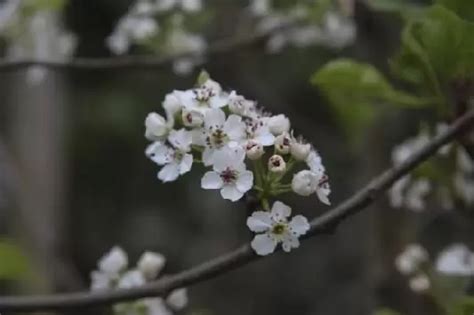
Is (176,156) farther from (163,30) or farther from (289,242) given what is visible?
(163,30)

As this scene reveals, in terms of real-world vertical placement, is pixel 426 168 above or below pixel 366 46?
below

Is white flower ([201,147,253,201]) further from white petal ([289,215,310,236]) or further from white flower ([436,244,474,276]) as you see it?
white flower ([436,244,474,276])

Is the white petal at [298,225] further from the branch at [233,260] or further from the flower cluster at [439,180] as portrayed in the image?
the flower cluster at [439,180]

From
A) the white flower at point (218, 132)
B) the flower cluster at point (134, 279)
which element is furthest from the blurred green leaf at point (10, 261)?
the white flower at point (218, 132)

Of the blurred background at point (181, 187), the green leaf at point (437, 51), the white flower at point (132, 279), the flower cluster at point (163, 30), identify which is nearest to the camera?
the green leaf at point (437, 51)

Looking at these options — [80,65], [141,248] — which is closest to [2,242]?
[80,65]

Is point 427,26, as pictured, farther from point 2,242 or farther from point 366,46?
point 366,46
